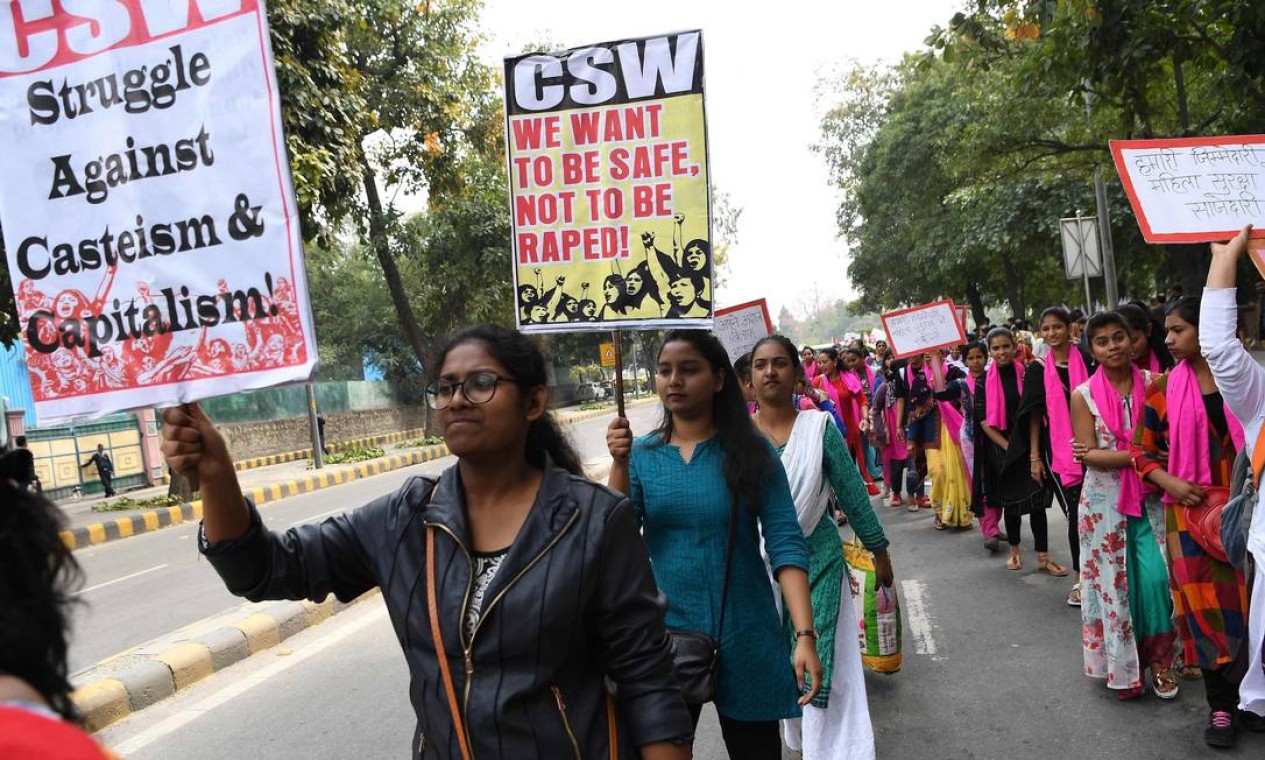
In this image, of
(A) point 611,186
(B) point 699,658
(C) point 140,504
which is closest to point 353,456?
(C) point 140,504

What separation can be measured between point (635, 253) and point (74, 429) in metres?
19.2

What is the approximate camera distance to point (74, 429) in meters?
19.3

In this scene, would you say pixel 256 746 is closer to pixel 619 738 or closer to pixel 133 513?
pixel 619 738

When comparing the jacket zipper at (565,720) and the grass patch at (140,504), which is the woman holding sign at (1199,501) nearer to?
the jacket zipper at (565,720)

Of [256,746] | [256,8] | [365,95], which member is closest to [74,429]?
[365,95]

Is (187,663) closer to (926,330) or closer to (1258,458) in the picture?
(1258,458)

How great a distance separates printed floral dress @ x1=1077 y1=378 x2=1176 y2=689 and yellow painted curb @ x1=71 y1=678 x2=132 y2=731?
4.64 metres

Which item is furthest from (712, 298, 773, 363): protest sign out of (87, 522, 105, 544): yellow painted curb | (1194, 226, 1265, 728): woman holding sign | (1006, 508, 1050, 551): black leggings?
(87, 522, 105, 544): yellow painted curb

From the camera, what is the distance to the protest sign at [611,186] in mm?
3395

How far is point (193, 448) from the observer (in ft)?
5.75

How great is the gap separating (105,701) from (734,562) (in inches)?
147

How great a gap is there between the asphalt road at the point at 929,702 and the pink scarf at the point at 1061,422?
0.90 m

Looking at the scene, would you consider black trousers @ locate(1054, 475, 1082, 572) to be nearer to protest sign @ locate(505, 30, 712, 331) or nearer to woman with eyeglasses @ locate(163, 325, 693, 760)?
protest sign @ locate(505, 30, 712, 331)

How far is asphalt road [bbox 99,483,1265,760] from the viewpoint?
3.94 meters
